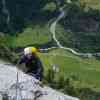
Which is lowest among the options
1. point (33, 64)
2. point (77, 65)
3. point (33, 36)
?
point (77, 65)

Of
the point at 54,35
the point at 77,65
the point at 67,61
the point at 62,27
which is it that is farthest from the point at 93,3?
the point at 67,61

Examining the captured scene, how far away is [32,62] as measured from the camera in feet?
8.83

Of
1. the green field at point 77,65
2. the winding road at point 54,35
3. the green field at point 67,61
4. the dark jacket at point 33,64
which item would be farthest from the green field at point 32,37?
the dark jacket at point 33,64

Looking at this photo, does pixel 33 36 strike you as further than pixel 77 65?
Yes

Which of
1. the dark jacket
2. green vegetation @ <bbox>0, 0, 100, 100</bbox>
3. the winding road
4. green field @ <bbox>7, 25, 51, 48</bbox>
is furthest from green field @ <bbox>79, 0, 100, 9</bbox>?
the dark jacket

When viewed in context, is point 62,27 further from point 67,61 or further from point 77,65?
point 67,61

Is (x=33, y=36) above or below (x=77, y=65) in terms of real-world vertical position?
above

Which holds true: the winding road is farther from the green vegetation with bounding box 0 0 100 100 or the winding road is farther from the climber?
the climber

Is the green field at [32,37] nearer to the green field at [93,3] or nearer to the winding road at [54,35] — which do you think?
the winding road at [54,35]

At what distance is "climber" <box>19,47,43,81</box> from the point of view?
8.82ft

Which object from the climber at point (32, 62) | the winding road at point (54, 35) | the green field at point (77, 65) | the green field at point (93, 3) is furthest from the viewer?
the green field at point (93, 3)

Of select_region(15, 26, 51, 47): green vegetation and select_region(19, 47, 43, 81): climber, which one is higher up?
select_region(19, 47, 43, 81): climber

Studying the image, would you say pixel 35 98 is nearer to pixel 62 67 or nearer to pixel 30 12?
pixel 62 67

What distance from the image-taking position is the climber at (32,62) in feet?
8.82
